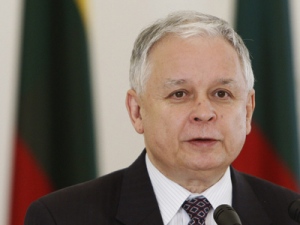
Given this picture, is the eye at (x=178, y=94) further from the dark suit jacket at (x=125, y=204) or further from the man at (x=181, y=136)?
the dark suit jacket at (x=125, y=204)

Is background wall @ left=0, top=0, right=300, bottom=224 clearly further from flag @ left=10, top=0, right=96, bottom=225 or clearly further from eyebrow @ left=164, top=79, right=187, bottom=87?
eyebrow @ left=164, top=79, right=187, bottom=87

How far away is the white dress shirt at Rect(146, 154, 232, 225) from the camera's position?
213 centimetres

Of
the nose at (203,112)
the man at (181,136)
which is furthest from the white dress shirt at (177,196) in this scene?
the nose at (203,112)

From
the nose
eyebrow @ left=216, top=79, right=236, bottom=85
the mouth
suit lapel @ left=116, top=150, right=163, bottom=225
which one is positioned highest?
eyebrow @ left=216, top=79, right=236, bottom=85

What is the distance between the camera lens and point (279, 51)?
288cm

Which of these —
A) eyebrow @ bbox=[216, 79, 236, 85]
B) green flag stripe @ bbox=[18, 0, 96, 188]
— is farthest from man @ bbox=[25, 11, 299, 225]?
green flag stripe @ bbox=[18, 0, 96, 188]

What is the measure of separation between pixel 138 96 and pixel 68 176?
758mm

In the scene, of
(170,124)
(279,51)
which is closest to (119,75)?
(279,51)

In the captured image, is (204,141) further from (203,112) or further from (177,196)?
(177,196)

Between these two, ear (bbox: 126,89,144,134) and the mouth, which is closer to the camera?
the mouth

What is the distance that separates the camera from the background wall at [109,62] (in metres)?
2.79

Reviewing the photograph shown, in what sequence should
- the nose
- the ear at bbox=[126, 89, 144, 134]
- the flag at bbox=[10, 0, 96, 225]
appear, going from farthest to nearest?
the flag at bbox=[10, 0, 96, 225]
the ear at bbox=[126, 89, 144, 134]
the nose

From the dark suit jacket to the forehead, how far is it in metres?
0.34

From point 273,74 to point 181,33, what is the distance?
2.79ft
